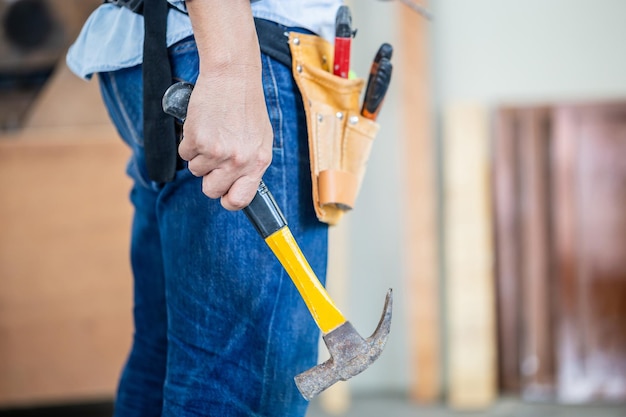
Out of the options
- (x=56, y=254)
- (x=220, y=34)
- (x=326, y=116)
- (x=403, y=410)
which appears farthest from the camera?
(x=403, y=410)

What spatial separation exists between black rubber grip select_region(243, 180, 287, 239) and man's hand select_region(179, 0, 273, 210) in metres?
0.01

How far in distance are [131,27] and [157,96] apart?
0.12 metres

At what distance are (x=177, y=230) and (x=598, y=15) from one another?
8.54ft

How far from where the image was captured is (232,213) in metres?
0.75

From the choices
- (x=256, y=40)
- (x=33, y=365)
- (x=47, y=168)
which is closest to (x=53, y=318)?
(x=33, y=365)

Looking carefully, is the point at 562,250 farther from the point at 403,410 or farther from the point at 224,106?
the point at 224,106

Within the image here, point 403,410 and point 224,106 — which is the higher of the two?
point 224,106

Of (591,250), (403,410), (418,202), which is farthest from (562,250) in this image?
(403,410)

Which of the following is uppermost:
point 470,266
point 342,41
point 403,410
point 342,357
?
point 342,41

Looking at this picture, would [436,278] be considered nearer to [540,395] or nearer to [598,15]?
[540,395]

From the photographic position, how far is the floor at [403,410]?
258 cm

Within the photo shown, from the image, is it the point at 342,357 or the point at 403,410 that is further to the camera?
the point at 403,410

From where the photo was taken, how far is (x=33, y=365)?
2.36m

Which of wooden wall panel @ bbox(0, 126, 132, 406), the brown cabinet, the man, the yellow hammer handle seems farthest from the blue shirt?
the brown cabinet
